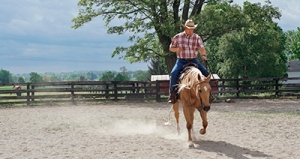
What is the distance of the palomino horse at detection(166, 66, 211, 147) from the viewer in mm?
7004

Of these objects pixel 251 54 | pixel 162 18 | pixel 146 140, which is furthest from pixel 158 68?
pixel 146 140

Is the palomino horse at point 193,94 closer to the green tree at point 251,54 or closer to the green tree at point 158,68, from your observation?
the green tree at point 251,54

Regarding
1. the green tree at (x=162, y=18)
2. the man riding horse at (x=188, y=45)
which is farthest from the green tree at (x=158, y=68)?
the man riding horse at (x=188, y=45)

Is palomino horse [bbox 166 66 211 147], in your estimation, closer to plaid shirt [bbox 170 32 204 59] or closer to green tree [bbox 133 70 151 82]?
plaid shirt [bbox 170 32 204 59]

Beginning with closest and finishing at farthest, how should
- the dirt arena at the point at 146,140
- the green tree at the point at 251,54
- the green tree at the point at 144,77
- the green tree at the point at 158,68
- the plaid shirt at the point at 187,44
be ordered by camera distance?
the dirt arena at the point at 146,140 → the plaid shirt at the point at 187,44 → the green tree at the point at 251,54 → the green tree at the point at 158,68 → the green tree at the point at 144,77

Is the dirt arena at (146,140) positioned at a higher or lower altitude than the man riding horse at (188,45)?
lower

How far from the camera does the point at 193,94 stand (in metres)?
7.59

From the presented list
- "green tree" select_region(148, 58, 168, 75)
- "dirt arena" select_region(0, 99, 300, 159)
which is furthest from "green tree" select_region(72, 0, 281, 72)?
"green tree" select_region(148, 58, 168, 75)

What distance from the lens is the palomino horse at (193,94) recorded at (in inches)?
276

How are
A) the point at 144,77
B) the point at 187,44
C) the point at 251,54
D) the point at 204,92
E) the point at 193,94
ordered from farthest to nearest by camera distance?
the point at 144,77 → the point at 251,54 → the point at 187,44 → the point at 193,94 → the point at 204,92

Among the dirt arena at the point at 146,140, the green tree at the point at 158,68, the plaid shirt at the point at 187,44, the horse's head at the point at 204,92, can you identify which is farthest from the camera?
the green tree at the point at 158,68

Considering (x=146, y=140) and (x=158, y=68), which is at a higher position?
(x=158, y=68)

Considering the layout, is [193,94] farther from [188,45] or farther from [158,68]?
[158,68]

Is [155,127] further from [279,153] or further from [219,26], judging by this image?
[219,26]
